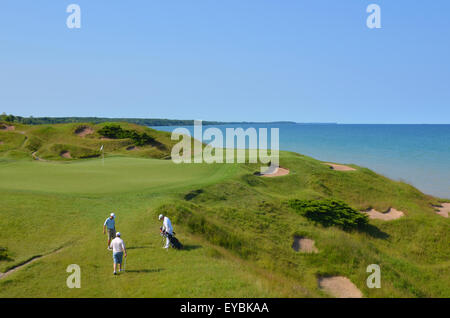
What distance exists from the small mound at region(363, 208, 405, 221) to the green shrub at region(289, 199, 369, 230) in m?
3.13

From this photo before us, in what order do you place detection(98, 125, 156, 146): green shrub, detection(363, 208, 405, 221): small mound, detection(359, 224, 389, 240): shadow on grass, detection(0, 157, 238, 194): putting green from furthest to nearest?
detection(98, 125, 156, 146): green shrub
detection(363, 208, 405, 221): small mound
detection(0, 157, 238, 194): putting green
detection(359, 224, 389, 240): shadow on grass

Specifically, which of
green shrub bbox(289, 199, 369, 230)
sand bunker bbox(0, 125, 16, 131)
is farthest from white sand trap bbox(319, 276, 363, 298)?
sand bunker bbox(0, 125, 16, 131)

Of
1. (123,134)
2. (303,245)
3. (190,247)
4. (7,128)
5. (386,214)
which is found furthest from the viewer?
(7,128)

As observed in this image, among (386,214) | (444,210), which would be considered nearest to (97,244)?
(386,214)

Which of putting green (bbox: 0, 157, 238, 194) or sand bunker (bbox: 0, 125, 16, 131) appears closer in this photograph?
putting green (bbox: 0, 157, 238, 194)

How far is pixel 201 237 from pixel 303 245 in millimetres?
6891

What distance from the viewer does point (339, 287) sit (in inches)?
560

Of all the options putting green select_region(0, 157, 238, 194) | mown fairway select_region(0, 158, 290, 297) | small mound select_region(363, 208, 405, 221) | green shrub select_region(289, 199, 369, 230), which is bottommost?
small mound select_region(363, 208, 405, 221)

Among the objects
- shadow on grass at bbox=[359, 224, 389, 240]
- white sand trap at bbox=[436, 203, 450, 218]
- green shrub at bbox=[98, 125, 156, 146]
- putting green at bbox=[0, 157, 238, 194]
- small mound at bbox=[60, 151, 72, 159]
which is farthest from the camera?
green shrub at bbox=[98, 125, 156, 146]

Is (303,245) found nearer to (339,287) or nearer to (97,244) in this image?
(339,287)

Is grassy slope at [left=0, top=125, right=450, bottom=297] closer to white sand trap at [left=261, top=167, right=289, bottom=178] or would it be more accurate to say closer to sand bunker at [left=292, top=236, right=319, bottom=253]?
sand bunker at [left=292, top=236, right=319, bottom=253]

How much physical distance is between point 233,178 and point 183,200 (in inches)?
313

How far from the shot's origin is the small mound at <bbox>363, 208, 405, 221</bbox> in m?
25.1

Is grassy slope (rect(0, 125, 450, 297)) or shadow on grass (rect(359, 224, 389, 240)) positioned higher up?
grassy slope (rect(0, 125, 450, 297))
